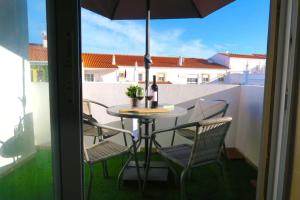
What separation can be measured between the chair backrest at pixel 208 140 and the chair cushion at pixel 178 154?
11cm

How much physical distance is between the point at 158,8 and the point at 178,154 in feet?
5.40

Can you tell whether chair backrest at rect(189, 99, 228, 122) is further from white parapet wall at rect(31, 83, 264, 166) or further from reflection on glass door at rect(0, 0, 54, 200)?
reflection on glass door at rect(0, 0, 54, 200)

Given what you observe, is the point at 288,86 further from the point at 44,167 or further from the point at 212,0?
the point at 212,0

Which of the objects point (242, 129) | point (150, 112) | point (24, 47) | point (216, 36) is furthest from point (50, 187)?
point (216, 36)

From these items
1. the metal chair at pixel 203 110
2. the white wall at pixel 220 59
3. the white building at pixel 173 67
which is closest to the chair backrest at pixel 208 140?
the metal chair at pixel 203 110

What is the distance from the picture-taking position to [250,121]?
2752mm

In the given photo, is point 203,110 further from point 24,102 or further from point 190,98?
point 24,102

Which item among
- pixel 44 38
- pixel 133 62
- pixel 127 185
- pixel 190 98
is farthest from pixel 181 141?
pixel 133 62

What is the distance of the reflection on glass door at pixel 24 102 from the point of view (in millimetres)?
855

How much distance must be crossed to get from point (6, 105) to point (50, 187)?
1.36 ft

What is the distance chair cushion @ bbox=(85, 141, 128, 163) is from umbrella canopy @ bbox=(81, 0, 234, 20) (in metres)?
1.40

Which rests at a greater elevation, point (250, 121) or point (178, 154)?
point (250, 121)

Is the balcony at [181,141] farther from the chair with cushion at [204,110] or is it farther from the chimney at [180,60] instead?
the chimney at [180,60]

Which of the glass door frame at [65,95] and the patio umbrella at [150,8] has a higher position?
the patio umbrella at [150,8]
